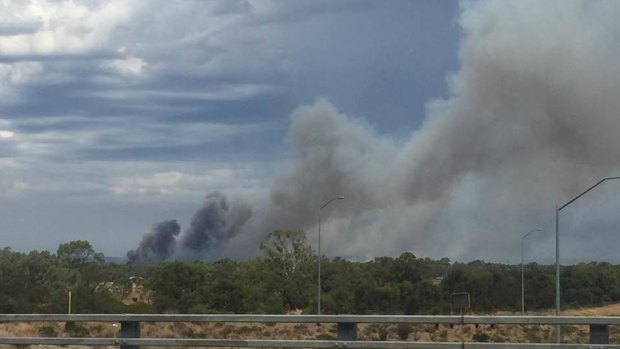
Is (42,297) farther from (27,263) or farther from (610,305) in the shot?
(610,305)

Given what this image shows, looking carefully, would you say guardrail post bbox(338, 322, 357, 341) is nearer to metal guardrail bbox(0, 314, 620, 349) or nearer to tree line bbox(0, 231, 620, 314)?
metal guardrail bbox(0, 314, 620, 349)

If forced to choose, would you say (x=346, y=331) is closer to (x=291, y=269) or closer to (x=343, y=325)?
(x=343, y=325)

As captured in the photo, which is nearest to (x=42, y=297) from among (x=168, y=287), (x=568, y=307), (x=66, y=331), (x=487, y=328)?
(x=168, y=287)

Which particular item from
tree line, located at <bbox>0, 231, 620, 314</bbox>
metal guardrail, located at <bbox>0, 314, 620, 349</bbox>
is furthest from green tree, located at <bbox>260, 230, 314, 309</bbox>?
metal guardrail, located at <bbox>0, 314, 620, 349</bbox>

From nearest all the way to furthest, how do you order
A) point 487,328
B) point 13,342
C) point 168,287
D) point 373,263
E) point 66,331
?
1. point 13,342
2. point 66,331
3. point 487,328
4. point 168,287
5. point 373,263

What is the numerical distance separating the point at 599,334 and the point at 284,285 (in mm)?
71213

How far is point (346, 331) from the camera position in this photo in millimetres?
13359

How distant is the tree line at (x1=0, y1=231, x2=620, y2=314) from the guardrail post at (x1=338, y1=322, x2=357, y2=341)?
4132cm

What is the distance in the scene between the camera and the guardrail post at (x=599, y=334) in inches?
512

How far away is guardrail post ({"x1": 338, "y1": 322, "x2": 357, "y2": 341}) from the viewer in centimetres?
1334

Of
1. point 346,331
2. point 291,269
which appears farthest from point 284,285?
point 346,331

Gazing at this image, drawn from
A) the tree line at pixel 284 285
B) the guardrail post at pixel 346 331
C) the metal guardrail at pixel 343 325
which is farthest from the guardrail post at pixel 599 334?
the tree line at pixel 284 285

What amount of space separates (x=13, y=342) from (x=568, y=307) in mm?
91462

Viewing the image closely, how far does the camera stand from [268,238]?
4119 inches
